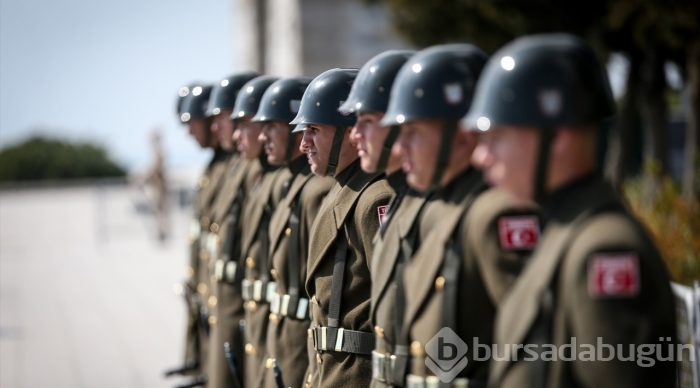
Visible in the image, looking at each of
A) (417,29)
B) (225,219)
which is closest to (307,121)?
(225,219)

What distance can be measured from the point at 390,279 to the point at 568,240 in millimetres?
999

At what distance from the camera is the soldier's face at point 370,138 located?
13.2 feet

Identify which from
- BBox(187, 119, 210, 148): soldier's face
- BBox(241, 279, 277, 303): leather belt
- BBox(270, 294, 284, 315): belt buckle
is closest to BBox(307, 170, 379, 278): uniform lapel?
BBox(270, 294, 284, 315): belt buckle

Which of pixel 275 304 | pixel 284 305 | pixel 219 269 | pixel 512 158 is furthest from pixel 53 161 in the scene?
pixel 512 158

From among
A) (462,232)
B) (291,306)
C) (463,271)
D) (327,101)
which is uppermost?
(327,101)

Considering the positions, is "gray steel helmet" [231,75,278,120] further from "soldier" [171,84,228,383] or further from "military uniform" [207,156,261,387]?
"soldier" [171,84,228,383]

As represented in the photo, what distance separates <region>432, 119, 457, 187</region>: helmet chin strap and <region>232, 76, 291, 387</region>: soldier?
252 centimetres

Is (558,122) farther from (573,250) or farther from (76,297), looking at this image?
(76,297)

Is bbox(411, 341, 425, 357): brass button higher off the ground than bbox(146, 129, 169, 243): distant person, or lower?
higher

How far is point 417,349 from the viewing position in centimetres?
346

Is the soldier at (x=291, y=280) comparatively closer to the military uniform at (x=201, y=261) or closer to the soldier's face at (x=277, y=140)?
the soldier's face at (x=277, y=140)

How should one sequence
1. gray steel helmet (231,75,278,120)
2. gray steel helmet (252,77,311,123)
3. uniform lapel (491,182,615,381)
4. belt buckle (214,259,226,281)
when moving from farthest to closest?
belt buckle (214,259,226,281)
gray steel helmet (231,75,278,120)
gray steel helmet (252,77,311,123)
uniform lapel (491,182,615,381)

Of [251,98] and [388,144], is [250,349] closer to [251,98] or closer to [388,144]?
[251,98]

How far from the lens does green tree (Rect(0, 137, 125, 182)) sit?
38656mm
